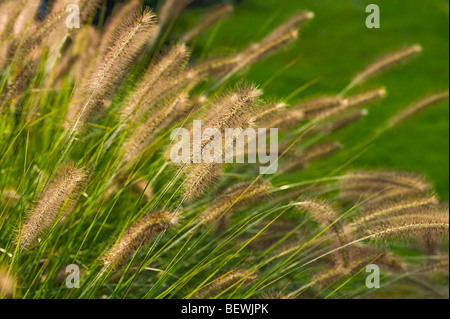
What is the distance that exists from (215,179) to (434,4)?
8.93m

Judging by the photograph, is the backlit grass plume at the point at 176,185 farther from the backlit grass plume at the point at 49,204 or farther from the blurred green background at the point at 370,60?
the blurred green background at the point at 370,60

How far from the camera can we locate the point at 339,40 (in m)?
8.01

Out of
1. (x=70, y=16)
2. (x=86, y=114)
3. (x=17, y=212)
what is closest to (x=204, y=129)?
(x=86, y=114)

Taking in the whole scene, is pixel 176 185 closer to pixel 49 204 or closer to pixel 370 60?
pixel 49 204

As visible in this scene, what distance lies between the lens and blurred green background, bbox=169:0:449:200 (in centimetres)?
481

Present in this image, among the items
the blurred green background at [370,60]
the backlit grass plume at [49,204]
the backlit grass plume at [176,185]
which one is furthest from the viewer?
the blurred green background at [370,60]

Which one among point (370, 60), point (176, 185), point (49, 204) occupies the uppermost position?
point (370, 60)

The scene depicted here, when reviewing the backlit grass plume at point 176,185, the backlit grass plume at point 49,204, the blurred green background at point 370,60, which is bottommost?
the backlit grass plume at point 49,204

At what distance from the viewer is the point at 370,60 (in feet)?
14.6

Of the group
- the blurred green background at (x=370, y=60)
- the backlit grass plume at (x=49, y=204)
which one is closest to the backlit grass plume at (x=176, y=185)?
the backlit grass plume at (x=49, y=204)

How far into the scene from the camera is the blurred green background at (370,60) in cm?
481

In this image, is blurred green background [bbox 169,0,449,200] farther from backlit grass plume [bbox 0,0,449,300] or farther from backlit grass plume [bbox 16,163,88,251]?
backlit grass plume [bbox 16,163,88,251]

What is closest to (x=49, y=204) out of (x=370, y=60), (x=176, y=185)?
(x=176, y=185)

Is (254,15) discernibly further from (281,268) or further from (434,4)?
(281,268)
